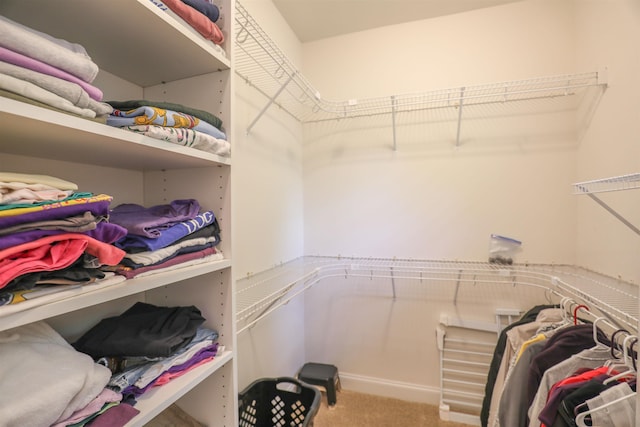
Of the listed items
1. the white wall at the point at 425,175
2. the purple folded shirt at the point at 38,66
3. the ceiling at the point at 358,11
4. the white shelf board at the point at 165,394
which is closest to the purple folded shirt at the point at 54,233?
the purple folded shirt at the point at 38,66

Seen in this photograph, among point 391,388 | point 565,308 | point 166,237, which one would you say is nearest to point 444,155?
point 565,308

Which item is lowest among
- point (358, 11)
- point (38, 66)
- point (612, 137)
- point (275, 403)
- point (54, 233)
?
point (275, 403)

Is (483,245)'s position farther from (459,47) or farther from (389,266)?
(459,47)

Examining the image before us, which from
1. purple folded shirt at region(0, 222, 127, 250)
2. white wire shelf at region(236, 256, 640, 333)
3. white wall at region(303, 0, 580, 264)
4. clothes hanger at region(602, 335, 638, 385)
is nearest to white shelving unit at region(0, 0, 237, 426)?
purple folded shirt at region(0, 222, 127, 250)

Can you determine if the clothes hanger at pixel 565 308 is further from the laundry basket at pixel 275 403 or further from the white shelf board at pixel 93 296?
the white shelf board at pixel 93 296

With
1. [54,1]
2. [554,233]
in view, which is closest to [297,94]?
[54,1]

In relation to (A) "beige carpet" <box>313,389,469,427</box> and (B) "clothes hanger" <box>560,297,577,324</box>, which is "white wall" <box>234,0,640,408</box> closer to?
(A) "beige carpet" <box>313,389,469,427</box>

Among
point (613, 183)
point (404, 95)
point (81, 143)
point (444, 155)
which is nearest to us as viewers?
point (81, 143)

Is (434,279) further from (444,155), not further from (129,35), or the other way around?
(129,35)

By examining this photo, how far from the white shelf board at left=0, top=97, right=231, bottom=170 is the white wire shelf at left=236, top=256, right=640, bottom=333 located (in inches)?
24.2

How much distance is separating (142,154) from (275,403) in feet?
4.44

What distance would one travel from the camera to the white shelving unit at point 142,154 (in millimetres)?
565

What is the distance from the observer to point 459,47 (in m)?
1.92

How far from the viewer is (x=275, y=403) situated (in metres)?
1.46
